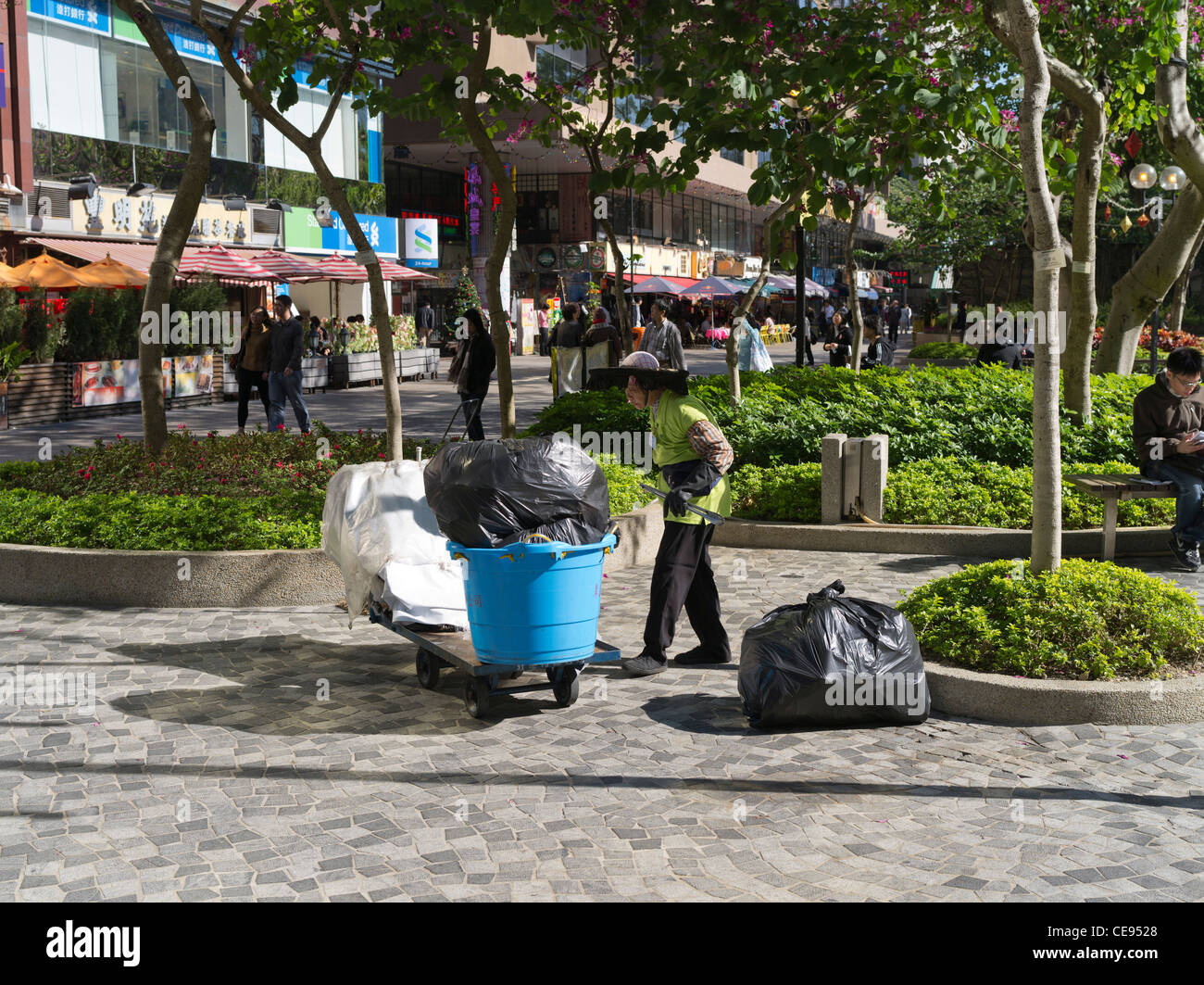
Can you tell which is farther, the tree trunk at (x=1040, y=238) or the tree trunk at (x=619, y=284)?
the tree trunk at (x=619, y=284)

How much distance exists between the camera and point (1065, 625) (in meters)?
6.55

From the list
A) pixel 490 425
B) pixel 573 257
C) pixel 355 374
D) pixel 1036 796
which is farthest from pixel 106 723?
pixel 573 257

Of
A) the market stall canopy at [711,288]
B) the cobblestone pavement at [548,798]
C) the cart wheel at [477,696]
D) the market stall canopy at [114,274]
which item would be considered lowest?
the cobblestone pavement at [548,798]

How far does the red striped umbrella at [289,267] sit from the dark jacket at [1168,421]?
22130 mm

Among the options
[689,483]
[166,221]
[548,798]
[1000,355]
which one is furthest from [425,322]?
[548,798]

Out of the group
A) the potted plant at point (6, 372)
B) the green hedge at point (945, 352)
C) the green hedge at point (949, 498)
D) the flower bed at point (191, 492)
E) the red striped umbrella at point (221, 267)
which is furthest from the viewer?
the green hedge at point (945, 352)

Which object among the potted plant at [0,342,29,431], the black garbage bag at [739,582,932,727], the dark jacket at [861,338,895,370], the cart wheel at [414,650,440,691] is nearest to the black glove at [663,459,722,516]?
the black garbage bag at [739,582,932,727]

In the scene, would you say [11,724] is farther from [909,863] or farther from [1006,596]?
[1006,596]

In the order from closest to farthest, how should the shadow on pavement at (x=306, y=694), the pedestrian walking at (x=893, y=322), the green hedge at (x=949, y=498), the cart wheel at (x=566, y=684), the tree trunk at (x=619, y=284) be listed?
the shadow on pavement at (x=306, y=694) → the cart wheel at (x=566, y=684) → the green hedge at (x=949, y=498) → the tree trunk at (x=619, y=284) → the pedestrian walking at (x=893, y=322)

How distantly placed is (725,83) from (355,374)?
19.4 m

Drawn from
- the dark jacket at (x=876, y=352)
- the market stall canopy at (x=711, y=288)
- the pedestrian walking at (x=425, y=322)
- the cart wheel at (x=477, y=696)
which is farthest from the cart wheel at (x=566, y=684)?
the market stall canopy at (x=711, y=288)

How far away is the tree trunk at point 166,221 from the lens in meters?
11.4

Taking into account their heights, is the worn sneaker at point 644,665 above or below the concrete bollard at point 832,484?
below

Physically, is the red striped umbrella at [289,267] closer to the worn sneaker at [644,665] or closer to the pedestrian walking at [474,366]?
the pedestrian walking at [474,366]
